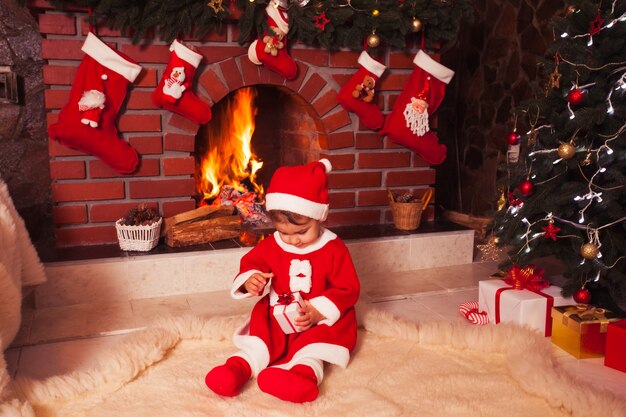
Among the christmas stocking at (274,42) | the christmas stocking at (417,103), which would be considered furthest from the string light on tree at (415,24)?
the christmas stocking at (274,42)

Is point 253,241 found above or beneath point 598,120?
beneath

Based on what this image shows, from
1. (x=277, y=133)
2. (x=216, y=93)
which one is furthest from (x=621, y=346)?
(x=277, y=133)

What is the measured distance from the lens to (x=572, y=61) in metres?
2.10

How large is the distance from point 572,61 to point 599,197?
1.69 feet

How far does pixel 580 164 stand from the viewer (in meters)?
2.12

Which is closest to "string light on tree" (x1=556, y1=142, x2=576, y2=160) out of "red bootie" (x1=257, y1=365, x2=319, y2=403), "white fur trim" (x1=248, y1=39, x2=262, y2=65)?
"red bootie" (x1=257, y1=365, x2=319, y2=403)

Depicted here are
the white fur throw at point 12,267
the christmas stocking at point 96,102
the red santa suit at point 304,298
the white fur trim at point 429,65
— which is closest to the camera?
the white fur throw at point 12,267

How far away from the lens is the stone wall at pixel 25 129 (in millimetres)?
3176

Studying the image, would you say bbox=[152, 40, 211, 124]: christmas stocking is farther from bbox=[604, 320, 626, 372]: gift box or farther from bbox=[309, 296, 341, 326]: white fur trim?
bbox=[604, 320, 626, 372]: gift box

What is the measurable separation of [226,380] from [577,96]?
1557 millimetres

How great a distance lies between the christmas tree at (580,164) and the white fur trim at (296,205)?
0.93 metres

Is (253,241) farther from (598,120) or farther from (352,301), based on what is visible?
(598,120)

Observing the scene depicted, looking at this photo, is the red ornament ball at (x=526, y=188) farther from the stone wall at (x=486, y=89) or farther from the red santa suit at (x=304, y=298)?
the stone wall at (x=486, y=89)

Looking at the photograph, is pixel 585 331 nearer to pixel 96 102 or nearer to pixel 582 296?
pixel 582 296
